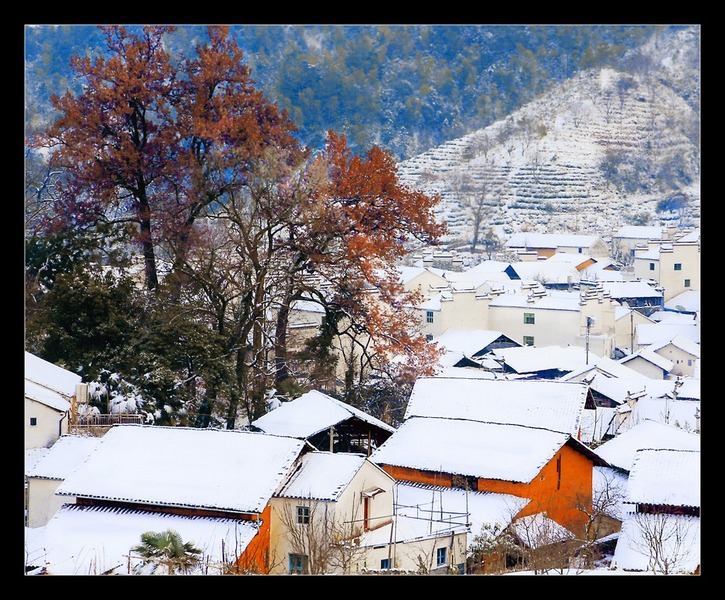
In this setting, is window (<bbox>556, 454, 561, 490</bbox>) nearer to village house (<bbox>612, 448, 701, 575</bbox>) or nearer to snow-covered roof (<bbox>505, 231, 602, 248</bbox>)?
village house (<bbox>612, 448, 701, 575</bbox>)

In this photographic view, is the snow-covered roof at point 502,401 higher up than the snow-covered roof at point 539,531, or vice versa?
the snow-covered roof at point 502,401

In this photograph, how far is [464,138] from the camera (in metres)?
7.54

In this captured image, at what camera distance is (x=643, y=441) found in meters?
7.45

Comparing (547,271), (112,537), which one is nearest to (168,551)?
(112,537)

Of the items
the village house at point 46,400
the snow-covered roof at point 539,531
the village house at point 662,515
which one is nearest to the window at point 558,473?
the snow-covered roof at point 539,531

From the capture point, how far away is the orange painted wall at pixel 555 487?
23.1 ft

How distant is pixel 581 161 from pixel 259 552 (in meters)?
3.03

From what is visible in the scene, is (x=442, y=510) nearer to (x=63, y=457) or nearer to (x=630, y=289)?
(x=630, y=289)

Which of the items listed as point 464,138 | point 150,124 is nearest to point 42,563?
point 150,124

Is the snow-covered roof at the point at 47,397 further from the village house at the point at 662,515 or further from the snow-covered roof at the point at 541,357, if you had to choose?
the village house at the point at 662,515

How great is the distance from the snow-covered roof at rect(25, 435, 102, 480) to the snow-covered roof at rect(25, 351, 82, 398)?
327 mm

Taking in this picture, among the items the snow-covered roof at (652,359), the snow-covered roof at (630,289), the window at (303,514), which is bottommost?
the window at (303,514)

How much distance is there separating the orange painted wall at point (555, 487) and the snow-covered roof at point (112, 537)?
130 centimetres

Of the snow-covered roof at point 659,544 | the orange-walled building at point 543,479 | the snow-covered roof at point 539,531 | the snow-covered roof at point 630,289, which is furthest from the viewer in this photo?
the snow-covered roof at point 630,289
